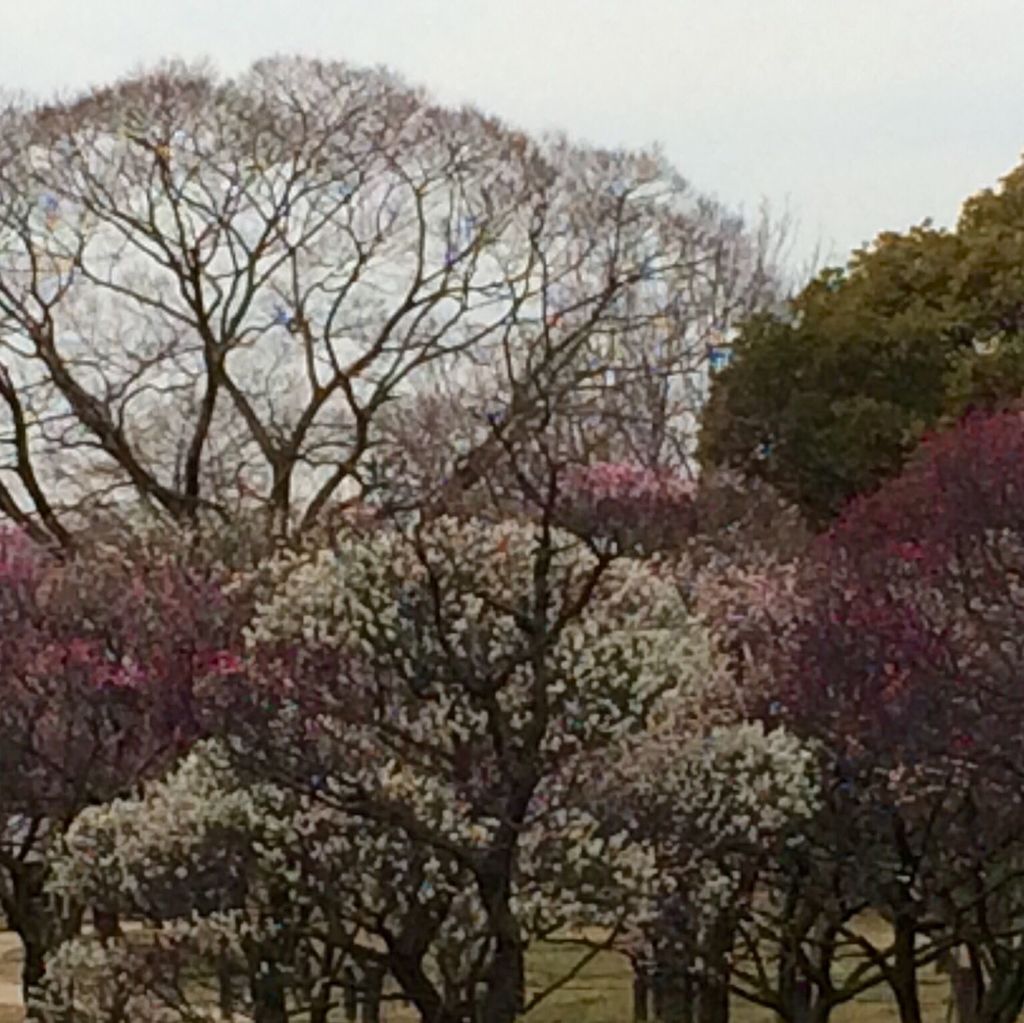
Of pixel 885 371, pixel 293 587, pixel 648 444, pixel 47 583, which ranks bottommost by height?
pixel 293 587

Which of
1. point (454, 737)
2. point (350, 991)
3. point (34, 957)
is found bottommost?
point (350, 991)

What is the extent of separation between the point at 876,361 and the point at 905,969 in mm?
6564

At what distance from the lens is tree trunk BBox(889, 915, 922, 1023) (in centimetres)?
1119

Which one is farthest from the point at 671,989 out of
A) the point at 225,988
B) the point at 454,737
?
the point at 454,737

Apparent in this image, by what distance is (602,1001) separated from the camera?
59.6 ft

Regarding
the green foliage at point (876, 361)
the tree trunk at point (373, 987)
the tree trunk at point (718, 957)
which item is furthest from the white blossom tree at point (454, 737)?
the green foliage at point (876, 361)

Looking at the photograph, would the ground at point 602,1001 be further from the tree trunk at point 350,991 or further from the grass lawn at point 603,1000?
the tree trunk at point 350,991

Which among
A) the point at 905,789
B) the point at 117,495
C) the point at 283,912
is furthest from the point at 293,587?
the point at 117,495

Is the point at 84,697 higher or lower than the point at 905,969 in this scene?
higher

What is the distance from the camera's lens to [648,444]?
22.7 metres

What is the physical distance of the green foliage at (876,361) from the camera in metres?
16.3

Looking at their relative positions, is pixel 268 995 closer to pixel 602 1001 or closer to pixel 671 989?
pixel 671 989

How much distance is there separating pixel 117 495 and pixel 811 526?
693cm

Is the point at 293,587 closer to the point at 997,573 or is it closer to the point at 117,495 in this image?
the point at 997,573
